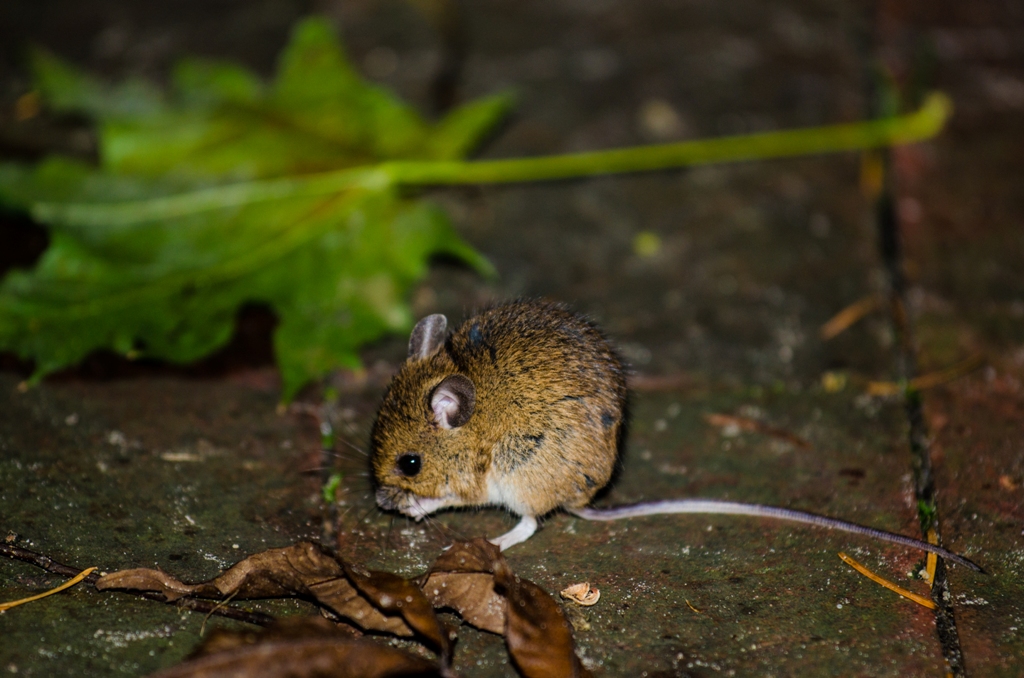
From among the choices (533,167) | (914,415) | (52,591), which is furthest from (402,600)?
(533,167)

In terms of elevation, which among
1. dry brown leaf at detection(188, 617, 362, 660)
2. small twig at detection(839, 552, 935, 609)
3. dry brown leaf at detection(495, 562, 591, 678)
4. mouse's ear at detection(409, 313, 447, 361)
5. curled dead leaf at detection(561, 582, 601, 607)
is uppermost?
mouse's ear at detection(409, 313, 447, 361)

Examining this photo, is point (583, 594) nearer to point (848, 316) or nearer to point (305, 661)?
point (305, 661)

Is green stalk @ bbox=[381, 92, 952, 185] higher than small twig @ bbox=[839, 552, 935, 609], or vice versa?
green stalk @ bbox=[381, 92, 952, 185]

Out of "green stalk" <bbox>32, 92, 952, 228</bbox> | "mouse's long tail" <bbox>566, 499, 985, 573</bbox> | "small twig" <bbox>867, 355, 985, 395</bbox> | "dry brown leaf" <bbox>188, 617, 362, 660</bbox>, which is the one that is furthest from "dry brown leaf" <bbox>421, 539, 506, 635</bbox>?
"green stalk" <bbox>32, 92, 952, 228</bbox>

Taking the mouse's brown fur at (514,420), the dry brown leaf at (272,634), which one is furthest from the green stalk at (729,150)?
the dry brown leaf at (272,634)

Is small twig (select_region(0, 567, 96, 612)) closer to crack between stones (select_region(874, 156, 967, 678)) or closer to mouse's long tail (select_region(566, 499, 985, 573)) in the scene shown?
mouse's long tail (select_region(566, 499, 985, 573))

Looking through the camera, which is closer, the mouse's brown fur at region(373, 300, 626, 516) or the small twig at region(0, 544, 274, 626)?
the small twig at region(0, 544, 274, 626)

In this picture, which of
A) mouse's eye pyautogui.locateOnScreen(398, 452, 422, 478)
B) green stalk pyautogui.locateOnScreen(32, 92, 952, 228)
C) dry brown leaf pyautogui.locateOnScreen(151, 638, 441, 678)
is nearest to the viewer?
dry brown leaf pyautogui.locateOnScreen(151, 638, 441, 678)
